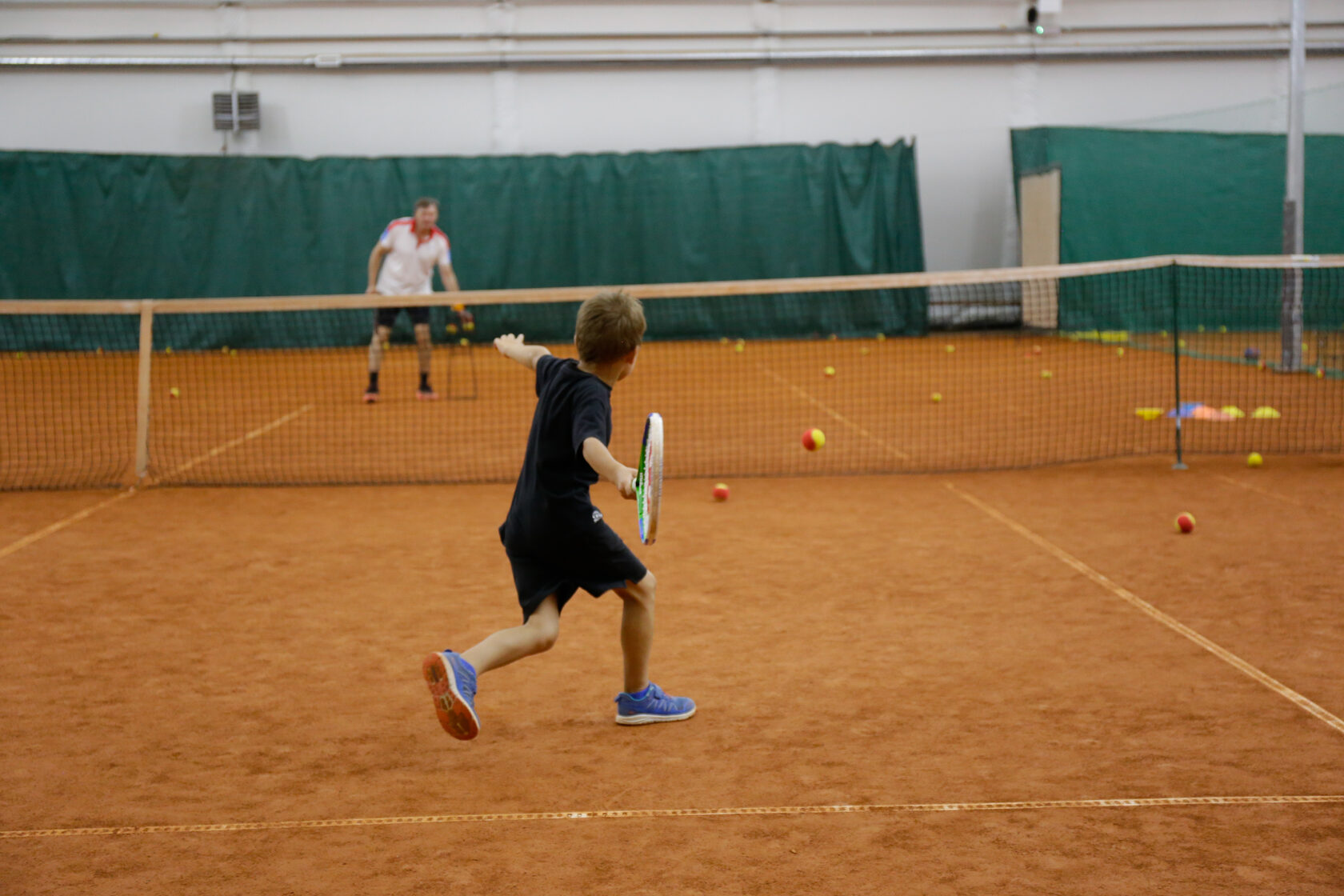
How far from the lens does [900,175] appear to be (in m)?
17.1

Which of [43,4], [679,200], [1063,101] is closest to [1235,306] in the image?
[1063,101]

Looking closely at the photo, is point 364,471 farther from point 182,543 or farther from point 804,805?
point 804,805

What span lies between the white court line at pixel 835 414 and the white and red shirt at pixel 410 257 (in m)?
3.19

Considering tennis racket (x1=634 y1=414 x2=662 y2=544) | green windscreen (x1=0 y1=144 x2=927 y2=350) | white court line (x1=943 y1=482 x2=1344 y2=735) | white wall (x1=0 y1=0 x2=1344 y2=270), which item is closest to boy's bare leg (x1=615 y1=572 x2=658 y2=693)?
tennis racket (x1=634 y1=414 x2=662 y2=544)

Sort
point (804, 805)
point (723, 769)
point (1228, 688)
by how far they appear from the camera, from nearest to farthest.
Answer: point (804, 805), point (723, 769), point (1228, 688)

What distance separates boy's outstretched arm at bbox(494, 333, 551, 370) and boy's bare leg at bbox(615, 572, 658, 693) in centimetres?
65

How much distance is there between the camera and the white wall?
54.9 ft

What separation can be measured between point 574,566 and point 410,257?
23.8 feet

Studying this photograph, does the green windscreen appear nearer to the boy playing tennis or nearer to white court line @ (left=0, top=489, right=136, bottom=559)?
white court line @ (left=0, top=489, right=136, bottom=559)

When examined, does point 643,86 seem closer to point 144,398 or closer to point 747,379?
point 747,379

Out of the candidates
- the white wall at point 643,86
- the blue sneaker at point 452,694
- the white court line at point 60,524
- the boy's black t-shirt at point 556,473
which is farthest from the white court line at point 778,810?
the white wall at point 643,86

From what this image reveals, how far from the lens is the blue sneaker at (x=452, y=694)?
312 centimetres

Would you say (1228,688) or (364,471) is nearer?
(1228,688)

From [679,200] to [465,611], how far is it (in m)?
12.9
